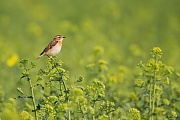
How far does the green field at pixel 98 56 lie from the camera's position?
255 inches

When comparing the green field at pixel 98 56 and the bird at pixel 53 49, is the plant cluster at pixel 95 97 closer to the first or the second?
the green field at pixel 98 56

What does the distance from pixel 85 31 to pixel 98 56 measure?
6228mm

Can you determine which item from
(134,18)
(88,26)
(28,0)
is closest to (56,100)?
(88,26)

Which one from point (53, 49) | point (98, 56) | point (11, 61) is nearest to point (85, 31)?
point (11, 61)

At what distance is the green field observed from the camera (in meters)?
6.48

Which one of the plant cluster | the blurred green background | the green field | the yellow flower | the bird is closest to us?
the plant cluster

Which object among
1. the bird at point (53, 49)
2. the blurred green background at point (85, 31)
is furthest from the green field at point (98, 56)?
the bird at point (53, 49)

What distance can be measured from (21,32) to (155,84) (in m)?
10.8

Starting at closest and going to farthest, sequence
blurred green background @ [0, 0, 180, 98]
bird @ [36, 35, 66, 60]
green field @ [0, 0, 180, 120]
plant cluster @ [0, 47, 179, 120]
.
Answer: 1. plant cluster @ [0, 47, 179, 120]
2. green field @ [0, 0, 180, 120]
3. bird @ [36, 35, 66, 60]
4. blurred green background @ [0, 0, 180, 98]

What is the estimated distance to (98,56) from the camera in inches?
376

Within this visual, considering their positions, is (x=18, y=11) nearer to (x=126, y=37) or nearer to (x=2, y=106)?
(x=126, y=37)

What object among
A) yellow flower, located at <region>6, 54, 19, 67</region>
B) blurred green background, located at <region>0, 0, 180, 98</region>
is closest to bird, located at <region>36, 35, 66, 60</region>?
blurred green background, located at <region>0, 0, 180, 98</region>

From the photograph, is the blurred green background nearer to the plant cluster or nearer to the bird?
the bird

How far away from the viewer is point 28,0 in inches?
906
